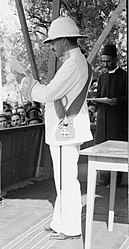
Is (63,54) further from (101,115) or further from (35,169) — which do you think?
(35,169)

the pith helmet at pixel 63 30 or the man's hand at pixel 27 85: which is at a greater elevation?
the pith helmet at pixel 63 30

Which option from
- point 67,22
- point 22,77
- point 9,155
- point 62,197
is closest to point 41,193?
point 9,155

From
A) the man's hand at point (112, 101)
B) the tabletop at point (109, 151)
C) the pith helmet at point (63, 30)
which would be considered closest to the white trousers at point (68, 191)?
the tabletop at point (109, 151)

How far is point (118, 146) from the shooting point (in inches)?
112

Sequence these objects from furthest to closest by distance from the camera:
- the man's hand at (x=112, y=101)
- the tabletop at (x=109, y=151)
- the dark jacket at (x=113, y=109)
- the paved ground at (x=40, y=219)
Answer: the dark jacket at (x=113, y=109) → the man's hand at (x=112, y=101) → the paved ground at (x=40, y=219) → the tabletop at (x=109, y=151)

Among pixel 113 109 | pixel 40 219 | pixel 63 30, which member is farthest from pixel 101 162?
pixel 113 109

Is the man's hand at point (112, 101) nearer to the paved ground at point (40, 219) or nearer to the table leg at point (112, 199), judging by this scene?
the paved ground at point (40, 219)

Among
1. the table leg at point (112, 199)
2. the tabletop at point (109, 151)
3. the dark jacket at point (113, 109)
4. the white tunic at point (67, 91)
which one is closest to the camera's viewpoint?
the tabletop at point (109, 151)

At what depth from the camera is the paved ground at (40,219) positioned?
3.09m

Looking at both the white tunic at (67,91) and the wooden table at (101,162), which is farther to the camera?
the white tunic at (67,91)

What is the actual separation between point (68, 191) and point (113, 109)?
5.79 feet

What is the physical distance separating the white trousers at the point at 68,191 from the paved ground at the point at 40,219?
0.14m

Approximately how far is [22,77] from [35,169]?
8.13 ft

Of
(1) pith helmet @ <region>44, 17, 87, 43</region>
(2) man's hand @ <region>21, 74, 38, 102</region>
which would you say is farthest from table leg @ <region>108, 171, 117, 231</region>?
(1) pith helmet @ <region>44, 17, 87, 43</region>
